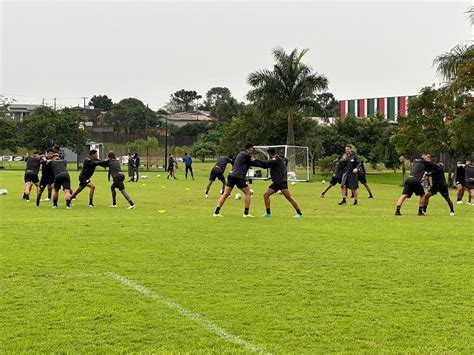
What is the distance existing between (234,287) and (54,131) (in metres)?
57.5

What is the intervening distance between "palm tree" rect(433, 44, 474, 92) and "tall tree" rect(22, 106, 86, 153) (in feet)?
136

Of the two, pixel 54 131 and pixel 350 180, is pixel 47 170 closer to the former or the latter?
pixel 350 180

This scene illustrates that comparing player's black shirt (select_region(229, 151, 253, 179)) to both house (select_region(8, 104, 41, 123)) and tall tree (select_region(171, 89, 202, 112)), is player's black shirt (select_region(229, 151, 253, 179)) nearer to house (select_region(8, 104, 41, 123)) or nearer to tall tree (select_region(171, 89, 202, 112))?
house (select_region(8, 104, 41, 123))

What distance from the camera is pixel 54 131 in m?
61.9

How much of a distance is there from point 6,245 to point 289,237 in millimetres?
4969

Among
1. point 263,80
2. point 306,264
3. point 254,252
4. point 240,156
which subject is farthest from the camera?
point 263,80

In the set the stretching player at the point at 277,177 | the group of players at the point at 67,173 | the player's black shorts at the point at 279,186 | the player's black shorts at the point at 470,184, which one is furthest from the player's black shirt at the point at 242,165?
the player's black shorts at the point at 470,184

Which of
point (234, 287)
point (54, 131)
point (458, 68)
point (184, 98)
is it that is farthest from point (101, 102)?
point (234, 287)

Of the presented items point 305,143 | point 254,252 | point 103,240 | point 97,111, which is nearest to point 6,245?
point 103,240

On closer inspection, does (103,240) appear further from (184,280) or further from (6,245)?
(184,280)

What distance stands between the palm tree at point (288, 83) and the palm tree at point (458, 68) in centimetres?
1431

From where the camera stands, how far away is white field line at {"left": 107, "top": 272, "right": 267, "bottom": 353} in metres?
5.37

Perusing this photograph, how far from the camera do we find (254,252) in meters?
10.1

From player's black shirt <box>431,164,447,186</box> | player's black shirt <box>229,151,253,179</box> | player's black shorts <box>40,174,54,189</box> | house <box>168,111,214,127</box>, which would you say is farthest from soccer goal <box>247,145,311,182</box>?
house <box>168,111,214,127</box>
